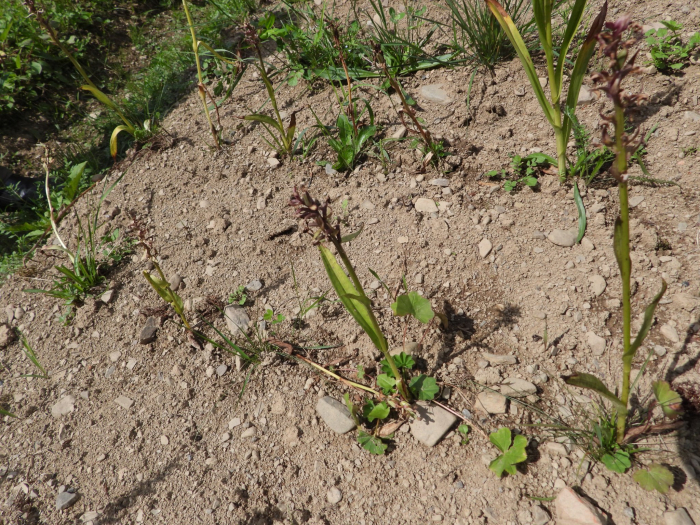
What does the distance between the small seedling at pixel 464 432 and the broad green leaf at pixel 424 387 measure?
0.14 metres

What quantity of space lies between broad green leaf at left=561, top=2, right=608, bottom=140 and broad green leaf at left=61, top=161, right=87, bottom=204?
2.68m

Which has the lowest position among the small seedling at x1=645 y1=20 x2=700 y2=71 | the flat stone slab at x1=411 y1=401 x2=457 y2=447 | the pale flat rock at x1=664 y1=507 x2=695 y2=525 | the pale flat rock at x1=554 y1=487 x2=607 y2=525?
the pale flat rock at x1=664 y1=507 x2=695 y2=525

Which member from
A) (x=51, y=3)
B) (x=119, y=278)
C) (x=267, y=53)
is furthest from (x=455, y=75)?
(x=51, y=3)

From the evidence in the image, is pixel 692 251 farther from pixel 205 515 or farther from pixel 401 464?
pixel 205 515

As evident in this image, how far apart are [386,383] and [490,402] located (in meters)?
0.39

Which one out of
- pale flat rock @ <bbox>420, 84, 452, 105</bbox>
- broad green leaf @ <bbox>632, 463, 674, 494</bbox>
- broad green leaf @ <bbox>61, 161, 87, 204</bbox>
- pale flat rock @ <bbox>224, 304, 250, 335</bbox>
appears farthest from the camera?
broad green leaf @ <bbox>61, 161, 87, 204</bbox>

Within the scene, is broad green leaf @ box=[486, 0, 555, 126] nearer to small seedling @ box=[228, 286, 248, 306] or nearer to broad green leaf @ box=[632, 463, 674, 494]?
broad green leaf @ box=[632, 463, 674, 494]

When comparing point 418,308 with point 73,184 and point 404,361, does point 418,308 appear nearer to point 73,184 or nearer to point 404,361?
point 404,361

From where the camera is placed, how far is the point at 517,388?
5.39 ft

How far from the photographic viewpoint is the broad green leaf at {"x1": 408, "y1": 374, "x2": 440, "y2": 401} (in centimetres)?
165

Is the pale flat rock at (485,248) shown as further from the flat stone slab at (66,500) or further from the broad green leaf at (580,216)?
the flat stone slab at (66,500)

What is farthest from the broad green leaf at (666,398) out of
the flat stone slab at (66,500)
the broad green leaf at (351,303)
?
the flat stone slab at (66,500)

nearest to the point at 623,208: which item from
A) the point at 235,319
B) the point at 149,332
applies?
the point at 235,319

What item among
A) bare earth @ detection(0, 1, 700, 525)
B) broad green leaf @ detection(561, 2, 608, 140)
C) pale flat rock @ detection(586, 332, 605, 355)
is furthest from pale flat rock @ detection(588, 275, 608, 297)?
broad green leaf @ detection(561, 2, 608, 140)
